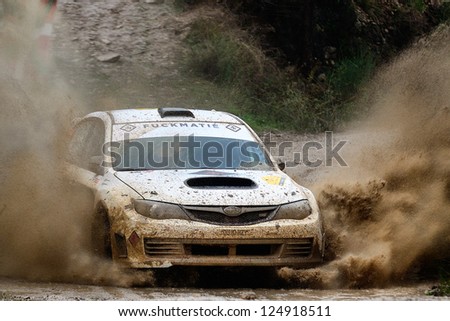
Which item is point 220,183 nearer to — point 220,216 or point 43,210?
point 220,216

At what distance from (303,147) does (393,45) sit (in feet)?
23.2

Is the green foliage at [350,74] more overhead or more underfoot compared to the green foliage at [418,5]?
more underfoot

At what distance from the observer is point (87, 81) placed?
19.7 m

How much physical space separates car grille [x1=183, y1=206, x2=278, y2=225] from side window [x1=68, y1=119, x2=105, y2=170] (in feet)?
5.67

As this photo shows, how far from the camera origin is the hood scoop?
9.38 metres

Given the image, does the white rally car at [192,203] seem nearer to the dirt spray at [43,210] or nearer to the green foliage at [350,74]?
the dirt spray at [43,210]

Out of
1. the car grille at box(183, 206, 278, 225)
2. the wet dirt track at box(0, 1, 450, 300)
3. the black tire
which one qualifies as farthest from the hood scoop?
the wet dirt track at box(0, 1, 450, 300)

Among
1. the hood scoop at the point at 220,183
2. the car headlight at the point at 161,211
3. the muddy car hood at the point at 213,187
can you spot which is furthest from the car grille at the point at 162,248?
the hood scoop at the point at 220,183

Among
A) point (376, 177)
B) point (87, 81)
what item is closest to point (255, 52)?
point (87, 81)

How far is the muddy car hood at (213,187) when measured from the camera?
9062mm

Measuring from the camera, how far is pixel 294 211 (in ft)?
30.2

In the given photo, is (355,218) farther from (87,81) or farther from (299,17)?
(299,17)

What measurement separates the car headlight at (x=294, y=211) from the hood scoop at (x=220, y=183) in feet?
1.38

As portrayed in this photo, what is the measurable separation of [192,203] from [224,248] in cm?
48
